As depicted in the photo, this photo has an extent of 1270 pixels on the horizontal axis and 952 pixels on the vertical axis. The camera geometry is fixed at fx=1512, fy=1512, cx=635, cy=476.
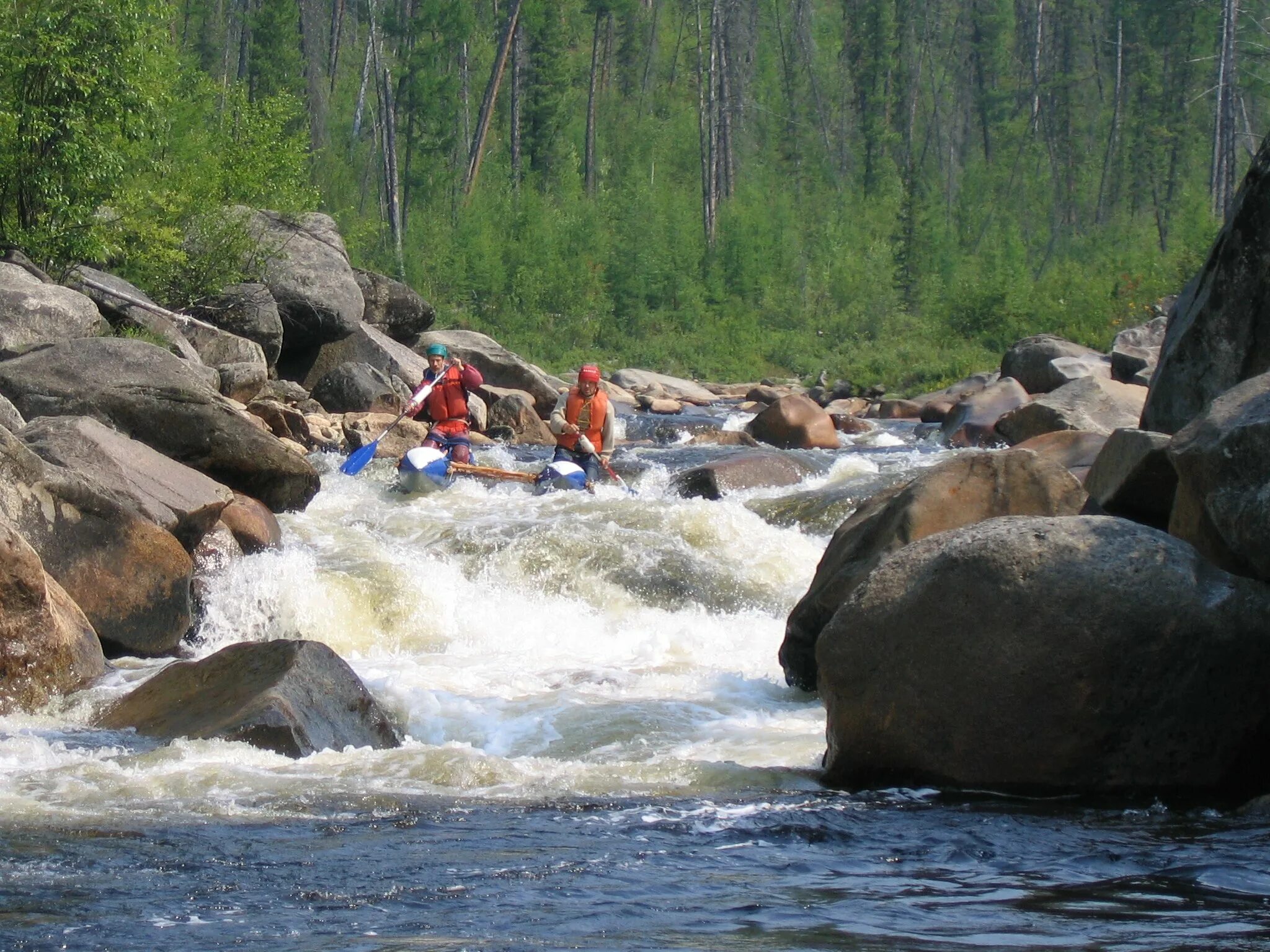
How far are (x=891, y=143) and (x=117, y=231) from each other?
126ft

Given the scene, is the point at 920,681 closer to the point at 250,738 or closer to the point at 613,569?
the point at 250,738

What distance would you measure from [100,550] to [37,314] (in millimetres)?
5409

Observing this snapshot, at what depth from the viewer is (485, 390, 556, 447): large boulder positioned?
703 inches

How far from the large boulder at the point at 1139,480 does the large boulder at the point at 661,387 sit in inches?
708

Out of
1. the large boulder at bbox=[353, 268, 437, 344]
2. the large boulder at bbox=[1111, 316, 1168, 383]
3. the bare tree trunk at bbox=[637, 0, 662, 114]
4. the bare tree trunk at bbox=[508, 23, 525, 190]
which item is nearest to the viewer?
the large boulder at bbox=[1111, 316, 1168, 383]

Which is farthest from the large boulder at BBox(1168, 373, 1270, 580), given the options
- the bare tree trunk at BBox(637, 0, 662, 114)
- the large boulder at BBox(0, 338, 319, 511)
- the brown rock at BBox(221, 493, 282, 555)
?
the bare tree trunk at BBox(637, 0, 662, 114)

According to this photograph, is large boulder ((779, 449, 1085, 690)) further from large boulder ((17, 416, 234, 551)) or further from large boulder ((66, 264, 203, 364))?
large boulder ((66, 264, 203, 364))

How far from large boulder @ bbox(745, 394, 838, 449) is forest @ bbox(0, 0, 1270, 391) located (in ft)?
21.7

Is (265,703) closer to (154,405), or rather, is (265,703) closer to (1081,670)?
(1081,670)

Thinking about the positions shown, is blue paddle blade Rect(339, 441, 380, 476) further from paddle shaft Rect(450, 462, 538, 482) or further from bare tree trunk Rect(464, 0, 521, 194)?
bare tree trunk Rect(464, 0, 521, 194)

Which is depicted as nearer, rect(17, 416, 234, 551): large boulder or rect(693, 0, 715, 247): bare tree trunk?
rect(17, 416, 234, 551): large boulder

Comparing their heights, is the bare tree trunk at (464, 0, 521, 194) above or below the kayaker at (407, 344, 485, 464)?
above

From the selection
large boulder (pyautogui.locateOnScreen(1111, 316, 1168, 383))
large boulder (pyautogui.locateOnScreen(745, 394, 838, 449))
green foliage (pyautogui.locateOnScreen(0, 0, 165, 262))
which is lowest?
large boulder (pyautogui.locateOnScreen(745, 394, 838, 449))

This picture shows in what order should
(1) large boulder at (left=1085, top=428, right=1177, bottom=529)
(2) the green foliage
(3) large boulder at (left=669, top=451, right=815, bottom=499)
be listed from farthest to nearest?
1. (2) the green foliage
2. (3) large boulder at (left=669, top=451, right=815, bottom=499)
3. (1) large boulder at (left=1085, top=428, right=1177, bottom=529)
